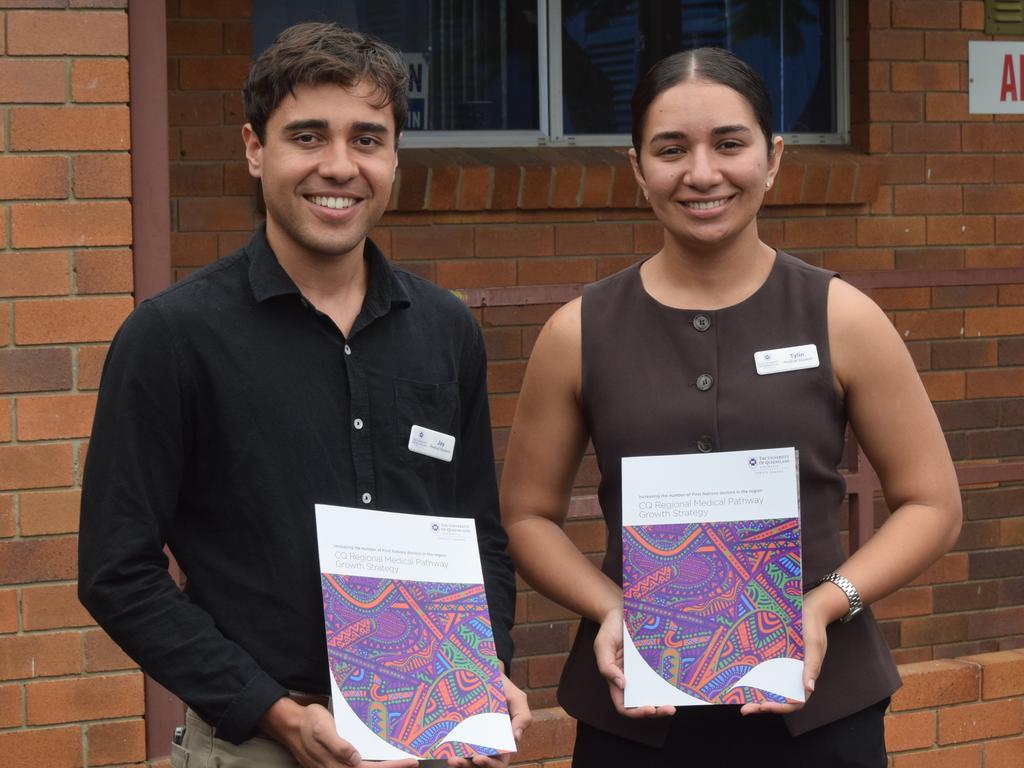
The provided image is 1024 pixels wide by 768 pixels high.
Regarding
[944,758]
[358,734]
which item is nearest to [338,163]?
[358,734]

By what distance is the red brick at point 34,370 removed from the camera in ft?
12.3

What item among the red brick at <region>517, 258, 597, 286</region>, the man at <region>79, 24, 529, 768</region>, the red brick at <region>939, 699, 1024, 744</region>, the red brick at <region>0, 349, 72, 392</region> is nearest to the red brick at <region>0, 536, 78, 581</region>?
the red brick at <region>0, 349, 72, 392</region>

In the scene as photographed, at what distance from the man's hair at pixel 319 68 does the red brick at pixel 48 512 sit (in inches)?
63.4

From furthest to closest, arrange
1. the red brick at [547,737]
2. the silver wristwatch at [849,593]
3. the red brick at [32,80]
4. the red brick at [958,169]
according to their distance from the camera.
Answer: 1. the red brick at [958,169]
2. the red brick at [547,737]
3. the red brick at [32,80]
4. the silver wristwatch at [849,593]

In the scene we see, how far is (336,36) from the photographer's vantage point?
2410 millimetres

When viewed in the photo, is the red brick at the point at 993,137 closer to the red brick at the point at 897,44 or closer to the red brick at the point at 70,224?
the red brick at the point at 897,44

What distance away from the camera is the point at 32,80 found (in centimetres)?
372

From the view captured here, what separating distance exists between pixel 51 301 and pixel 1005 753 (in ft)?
11.0

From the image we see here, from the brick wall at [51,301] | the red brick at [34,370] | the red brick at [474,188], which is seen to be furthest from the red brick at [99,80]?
the red brick at [474,188]

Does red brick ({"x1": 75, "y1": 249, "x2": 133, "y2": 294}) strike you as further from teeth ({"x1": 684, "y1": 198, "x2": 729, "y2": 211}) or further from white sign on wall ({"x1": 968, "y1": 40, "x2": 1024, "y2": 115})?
white sign on wall ({"x1": 968, "y1": 40, "x2": 1024, "y2": 115})

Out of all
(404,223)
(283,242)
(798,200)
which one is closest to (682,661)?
(283,242)

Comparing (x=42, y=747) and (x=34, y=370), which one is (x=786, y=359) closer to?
(x=34, y=370)

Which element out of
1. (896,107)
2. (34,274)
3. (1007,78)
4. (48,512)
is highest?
(1007,78)

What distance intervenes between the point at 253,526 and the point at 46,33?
74.2 inches
